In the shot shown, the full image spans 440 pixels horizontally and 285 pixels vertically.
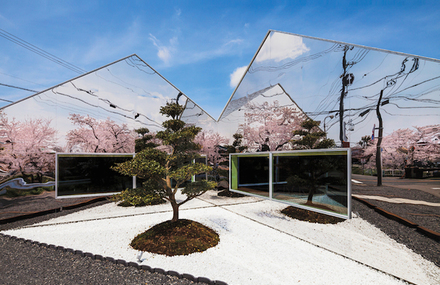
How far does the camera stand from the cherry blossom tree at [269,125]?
5.66 meters

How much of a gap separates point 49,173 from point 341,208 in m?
8.96

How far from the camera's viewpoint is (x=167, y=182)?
570 centimetres

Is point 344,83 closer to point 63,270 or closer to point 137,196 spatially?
point 137,196

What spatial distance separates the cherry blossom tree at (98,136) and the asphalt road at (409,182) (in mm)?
8058

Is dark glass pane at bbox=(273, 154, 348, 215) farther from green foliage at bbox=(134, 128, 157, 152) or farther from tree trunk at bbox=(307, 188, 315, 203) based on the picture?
green foliage at bbox=(134, 128, 157, 152)

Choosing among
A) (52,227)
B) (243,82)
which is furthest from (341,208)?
(52,227)

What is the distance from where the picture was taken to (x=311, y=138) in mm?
5148

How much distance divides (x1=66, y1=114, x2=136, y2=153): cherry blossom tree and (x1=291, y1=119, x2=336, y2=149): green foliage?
22.0 feet

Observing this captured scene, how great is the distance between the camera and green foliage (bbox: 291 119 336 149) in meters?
4.89

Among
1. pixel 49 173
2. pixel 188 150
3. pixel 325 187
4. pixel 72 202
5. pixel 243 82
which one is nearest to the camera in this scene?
pixel 325 187

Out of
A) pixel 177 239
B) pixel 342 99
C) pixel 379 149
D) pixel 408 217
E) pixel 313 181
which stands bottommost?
pixel 177 239

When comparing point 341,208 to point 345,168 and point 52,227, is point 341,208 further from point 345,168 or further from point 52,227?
point 52,227

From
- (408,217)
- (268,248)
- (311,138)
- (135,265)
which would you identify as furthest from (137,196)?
(408,217)

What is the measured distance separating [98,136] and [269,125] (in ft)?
21.4
